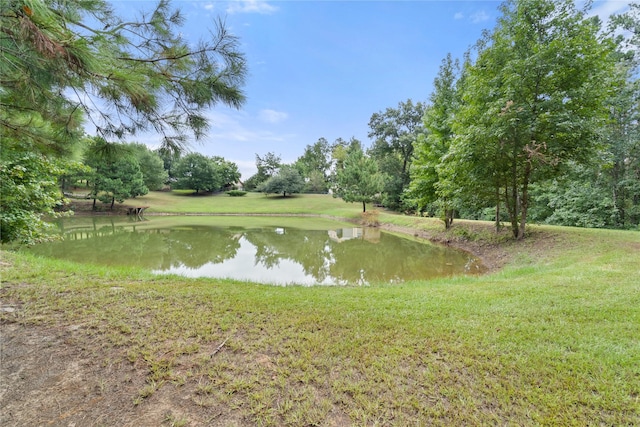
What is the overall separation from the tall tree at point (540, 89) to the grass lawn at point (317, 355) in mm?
4536

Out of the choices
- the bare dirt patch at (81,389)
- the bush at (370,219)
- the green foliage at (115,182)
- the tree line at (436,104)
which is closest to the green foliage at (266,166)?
the green foliage at (115,182)

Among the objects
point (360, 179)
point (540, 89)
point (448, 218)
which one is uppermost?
point (540, 89)

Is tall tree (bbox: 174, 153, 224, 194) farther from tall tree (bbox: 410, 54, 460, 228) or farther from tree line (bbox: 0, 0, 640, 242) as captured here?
tall tree (bbox: 410, 54, 460, 228)

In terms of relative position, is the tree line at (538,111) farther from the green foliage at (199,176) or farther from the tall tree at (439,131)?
the green foliage at (199,176)

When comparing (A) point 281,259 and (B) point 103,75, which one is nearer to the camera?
(B) point 103,75

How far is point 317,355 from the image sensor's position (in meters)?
2.19

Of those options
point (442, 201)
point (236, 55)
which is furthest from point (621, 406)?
point (442, 201)

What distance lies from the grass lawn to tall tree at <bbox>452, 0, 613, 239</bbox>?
454cm

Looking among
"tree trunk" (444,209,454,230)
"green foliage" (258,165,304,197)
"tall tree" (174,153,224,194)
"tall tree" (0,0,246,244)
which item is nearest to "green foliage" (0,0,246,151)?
"tall tree" (0,0,246,244)

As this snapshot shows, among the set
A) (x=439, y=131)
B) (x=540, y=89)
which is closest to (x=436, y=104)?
(x=439, y=131)

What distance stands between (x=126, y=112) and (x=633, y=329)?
541cm

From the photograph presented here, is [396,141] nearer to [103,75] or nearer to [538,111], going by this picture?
[538,111]

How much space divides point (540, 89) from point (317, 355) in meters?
8.83

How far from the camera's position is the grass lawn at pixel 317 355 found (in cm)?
166
